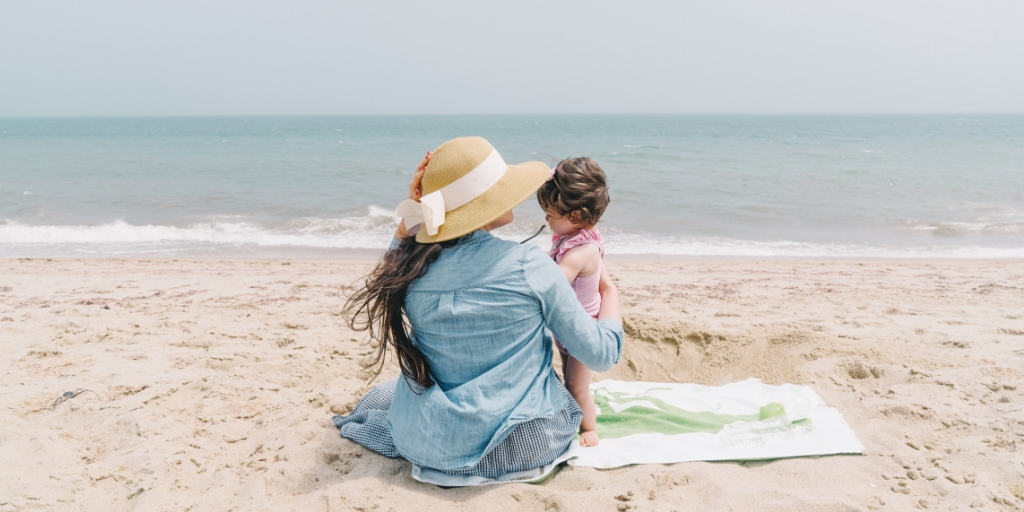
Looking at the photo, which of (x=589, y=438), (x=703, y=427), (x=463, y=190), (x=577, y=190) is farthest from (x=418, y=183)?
(x=703, y=427)

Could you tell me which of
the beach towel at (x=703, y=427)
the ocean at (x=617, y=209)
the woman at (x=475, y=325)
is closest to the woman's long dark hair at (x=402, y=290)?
the woman at (x=475, y=325)

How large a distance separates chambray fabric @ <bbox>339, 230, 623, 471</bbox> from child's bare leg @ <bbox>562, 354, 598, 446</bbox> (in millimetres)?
307

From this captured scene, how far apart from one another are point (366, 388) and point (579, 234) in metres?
1.79

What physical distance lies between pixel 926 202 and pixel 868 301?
40.7ft

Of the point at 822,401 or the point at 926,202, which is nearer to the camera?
the point at 822,401

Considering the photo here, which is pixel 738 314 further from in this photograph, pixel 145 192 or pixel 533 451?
pixel 145 192

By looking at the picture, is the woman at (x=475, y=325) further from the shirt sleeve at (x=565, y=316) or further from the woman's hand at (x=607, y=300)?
the woman's hand at (x=607, y=300)

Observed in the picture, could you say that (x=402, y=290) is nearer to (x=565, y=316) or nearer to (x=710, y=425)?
(x=565, y=316)

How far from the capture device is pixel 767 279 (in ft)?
26.2

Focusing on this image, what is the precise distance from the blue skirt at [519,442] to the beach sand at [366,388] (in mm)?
82

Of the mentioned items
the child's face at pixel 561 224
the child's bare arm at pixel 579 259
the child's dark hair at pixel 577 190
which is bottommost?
the child's bare arm at pixel 579 259

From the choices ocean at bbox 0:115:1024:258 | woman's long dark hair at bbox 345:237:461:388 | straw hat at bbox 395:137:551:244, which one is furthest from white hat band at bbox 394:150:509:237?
ocean at bbox 0:115:1024:258

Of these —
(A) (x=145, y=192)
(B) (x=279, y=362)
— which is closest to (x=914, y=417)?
(B) (x=279, y=362)

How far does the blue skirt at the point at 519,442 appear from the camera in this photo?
267cm
